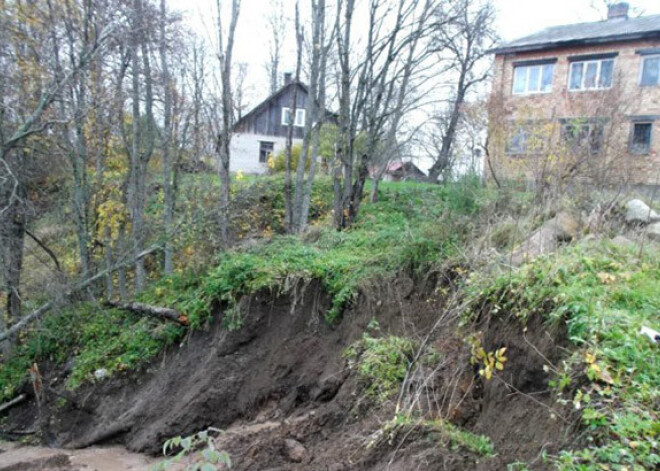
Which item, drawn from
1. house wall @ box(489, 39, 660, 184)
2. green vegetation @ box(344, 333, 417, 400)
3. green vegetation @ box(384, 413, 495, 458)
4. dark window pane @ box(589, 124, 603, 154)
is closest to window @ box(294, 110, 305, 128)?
house wall @ box(489, 39, 660, 184)

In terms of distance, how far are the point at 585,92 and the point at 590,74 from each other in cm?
314

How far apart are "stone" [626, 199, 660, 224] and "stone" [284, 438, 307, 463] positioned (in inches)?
229

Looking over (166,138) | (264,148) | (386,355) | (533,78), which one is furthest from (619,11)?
(386,355)

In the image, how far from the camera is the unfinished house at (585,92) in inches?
491

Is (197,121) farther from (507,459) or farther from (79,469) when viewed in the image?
(507,459)

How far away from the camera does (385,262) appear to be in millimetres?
8492

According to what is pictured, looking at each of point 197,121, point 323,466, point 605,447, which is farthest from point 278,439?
point 197,121

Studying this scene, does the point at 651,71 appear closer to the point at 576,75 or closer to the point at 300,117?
the point at 576,75

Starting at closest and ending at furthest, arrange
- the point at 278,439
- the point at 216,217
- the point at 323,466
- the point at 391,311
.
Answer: the point at 323,466 < the point at 278,439 < the point at 391,311 < the point at 216,217

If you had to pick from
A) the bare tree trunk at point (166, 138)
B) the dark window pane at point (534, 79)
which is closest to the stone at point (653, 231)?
the bare tree trunk at point (166, 138)

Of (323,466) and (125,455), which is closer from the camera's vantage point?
(323,466)

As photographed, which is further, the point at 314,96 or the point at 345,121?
the point at 314,96

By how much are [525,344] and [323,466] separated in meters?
2.53

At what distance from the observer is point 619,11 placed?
24.3 meters
